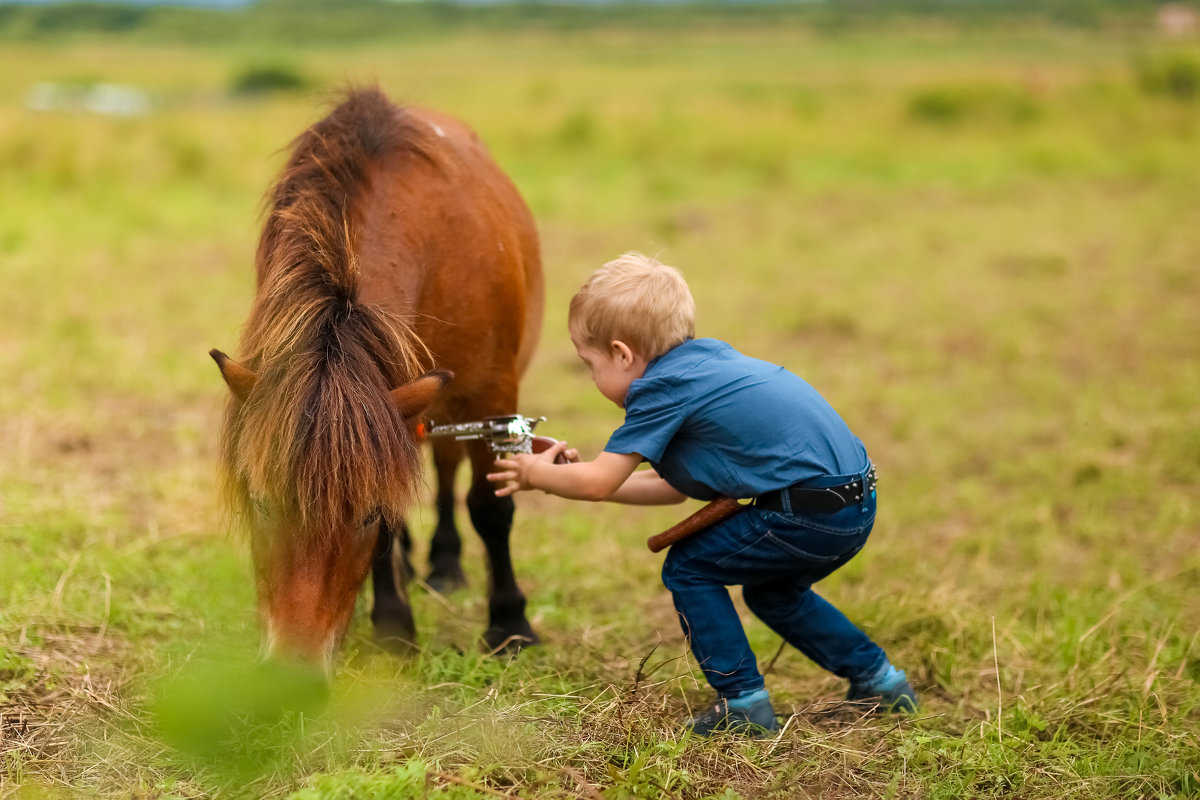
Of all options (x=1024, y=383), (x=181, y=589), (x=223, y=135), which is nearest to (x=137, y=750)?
(x=181, y=589)

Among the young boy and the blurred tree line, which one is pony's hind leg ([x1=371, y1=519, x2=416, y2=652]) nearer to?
the young boy

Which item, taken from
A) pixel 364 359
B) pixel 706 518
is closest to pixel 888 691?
pixel 706 518

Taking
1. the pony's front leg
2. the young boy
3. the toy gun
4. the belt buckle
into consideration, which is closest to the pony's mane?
the toy gun

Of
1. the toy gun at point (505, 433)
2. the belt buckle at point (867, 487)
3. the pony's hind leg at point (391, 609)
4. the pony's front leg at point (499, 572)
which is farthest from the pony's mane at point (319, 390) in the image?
the belt buckle at point (867, 487)

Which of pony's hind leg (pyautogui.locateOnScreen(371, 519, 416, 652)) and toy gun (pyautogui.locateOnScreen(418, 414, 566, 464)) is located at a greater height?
toy gun (pyautogui.locateOnScreen(418, 414, 566, 464))

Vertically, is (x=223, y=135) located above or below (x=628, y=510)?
above

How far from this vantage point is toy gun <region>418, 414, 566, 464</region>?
2947 mm

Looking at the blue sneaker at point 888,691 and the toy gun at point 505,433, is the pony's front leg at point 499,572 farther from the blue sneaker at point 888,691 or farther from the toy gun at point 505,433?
the blue sneaker at point 888,691

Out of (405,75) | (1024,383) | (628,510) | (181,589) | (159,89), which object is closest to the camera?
(181,589)

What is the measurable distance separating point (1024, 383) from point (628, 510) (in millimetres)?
3327

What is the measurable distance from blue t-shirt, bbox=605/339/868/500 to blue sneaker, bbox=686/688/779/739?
1.81 ft

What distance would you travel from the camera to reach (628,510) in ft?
17.9

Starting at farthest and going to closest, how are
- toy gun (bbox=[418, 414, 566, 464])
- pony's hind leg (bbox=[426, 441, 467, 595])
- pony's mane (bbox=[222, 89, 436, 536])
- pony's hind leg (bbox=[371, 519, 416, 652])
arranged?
pony's hind leg (bbox=[426, 441, 467, 595])
pony's hind leg (bbox=[371, 519, 416, 652])
toy gun (bbox=[418, 414, 566, 464])
pony's mane (bbox=[222, 89, 436, 536])

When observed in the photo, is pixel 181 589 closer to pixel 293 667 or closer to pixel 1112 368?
pixel 293 667
